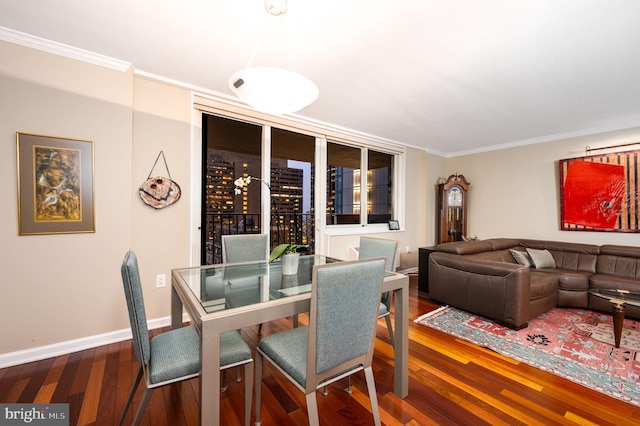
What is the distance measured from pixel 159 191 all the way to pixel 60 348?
1454 mm

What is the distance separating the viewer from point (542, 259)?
3.75m

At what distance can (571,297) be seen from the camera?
3254mm

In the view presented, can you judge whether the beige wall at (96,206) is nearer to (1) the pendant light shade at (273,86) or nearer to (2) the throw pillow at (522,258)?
(1) the pendant light shade at (273,86)

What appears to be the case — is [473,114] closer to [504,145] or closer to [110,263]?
[504,145]

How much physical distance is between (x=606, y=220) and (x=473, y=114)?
255cm

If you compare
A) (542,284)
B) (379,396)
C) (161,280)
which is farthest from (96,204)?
(542,284)

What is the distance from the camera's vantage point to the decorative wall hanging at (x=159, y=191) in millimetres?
2516

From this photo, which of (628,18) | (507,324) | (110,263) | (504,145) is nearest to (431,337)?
(507,324)

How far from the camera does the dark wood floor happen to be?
1514 millimetres

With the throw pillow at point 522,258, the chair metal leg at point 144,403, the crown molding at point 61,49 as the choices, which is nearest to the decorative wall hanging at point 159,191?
the crown molding at point 61,49

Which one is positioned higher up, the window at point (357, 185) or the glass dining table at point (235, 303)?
the window at point (357, 185)

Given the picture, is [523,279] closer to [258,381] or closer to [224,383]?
[258,381]

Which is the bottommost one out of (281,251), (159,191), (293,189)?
(281,251)

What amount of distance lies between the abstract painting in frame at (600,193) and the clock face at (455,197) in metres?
1.46
